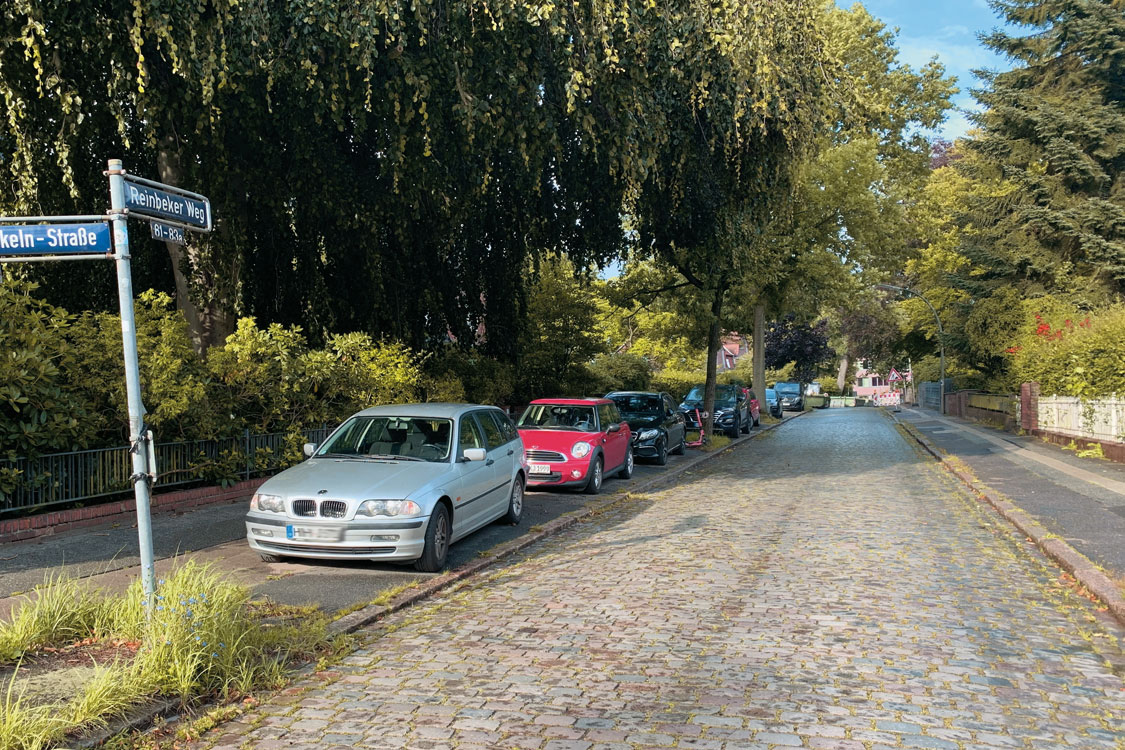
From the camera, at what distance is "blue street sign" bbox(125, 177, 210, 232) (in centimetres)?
490

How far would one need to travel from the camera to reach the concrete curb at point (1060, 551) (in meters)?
6.82

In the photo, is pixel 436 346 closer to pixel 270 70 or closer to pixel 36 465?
pixel 270 70

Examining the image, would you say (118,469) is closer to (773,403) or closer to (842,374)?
(773,403)

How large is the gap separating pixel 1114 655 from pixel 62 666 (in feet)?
21.5

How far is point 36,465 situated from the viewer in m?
8.88

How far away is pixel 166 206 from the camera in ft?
16.9

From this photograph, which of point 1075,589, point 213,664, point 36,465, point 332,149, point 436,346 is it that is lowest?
point 1075,589

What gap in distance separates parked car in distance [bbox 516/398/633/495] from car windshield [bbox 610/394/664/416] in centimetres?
379

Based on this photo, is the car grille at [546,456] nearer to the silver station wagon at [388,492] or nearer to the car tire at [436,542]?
the silver station wagon at [388,492]

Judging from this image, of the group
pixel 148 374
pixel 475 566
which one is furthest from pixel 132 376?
pixel 148 374

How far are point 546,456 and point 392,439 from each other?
4.91 meters

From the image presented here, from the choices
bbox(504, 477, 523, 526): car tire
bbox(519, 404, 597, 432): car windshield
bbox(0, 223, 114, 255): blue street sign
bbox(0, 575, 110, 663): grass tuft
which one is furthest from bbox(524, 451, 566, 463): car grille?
bbox(0, 223, 114, 255): blue street sign

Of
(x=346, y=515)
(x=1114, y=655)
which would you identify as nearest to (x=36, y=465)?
(x=346, y=515)

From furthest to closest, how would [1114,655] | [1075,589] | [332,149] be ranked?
[332,149]
[1075,589]
[1114,655]
